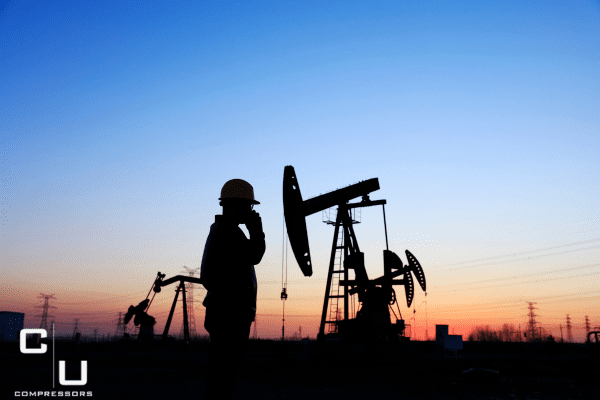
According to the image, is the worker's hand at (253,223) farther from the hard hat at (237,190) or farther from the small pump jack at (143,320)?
the small pump jack at (143,320)

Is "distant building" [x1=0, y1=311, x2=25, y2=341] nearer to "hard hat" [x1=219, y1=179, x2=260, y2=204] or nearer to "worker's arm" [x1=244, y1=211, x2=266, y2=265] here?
"hard hat" [x1=219, y1=179, x2=260, y2=204]

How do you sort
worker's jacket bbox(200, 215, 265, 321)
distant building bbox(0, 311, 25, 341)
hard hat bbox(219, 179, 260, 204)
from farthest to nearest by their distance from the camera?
distant building bbox(0, 311, 25, 341), hard hat bbox(219, 179, 260, 204), worker's jacket bbox(200, 215, 265, 321)

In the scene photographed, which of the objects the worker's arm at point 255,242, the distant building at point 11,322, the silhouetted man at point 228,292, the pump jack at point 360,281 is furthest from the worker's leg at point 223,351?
the distant building at point 11,322

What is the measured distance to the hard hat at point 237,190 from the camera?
153 inches

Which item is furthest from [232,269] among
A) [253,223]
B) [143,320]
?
[143,320]

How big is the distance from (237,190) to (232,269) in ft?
2.28

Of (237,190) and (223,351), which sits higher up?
(237,190)

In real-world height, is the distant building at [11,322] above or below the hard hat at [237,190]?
below

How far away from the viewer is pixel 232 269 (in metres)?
3.55

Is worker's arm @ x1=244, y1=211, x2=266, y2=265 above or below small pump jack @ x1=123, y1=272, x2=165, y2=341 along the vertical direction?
above

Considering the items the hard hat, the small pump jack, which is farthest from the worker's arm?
the small pump jack

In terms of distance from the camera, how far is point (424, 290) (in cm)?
2280

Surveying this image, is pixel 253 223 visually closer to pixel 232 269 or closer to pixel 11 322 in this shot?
pixel 232 269

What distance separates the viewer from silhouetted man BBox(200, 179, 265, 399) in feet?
11.3
